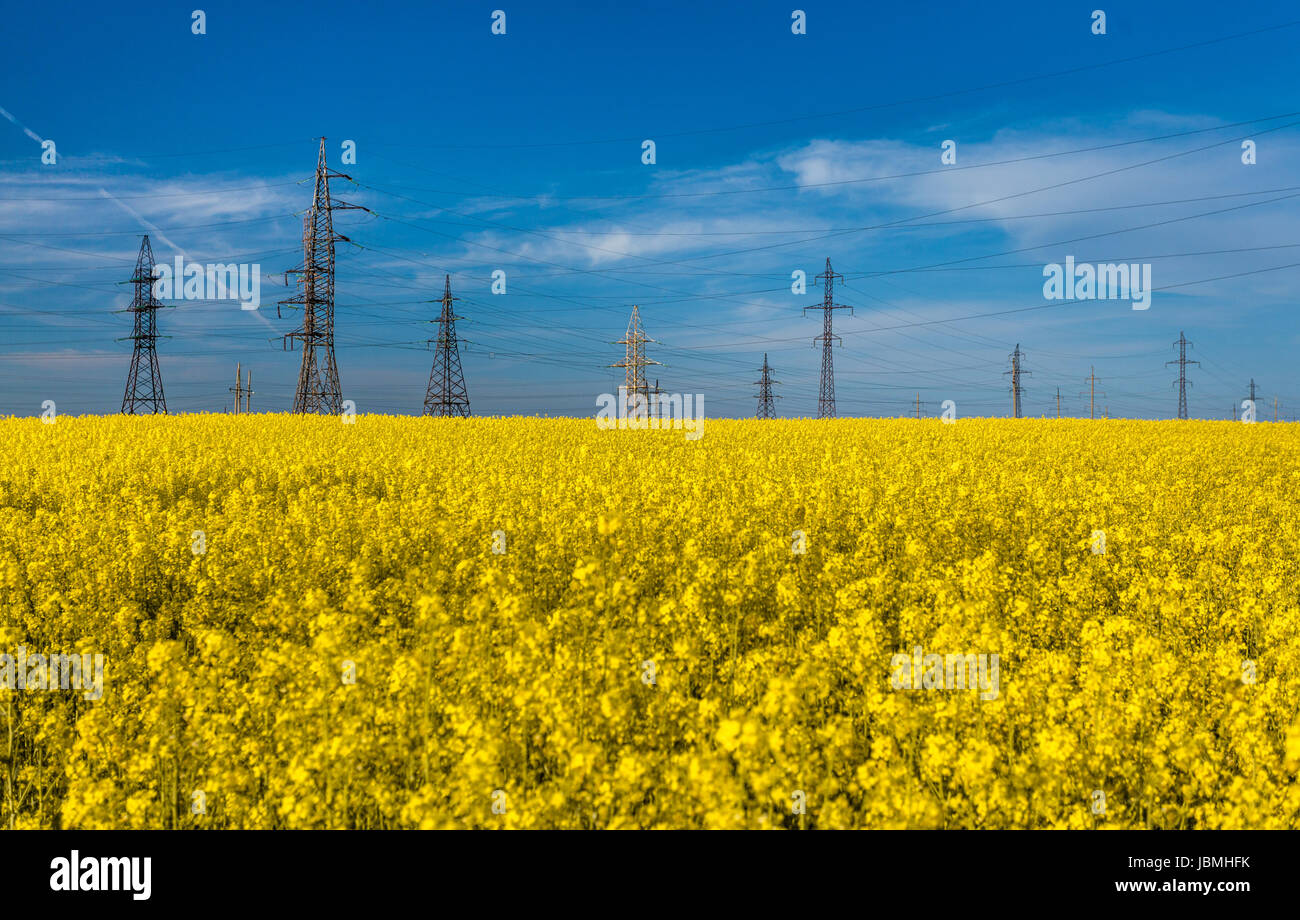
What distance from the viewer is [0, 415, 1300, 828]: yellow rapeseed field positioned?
3.57m

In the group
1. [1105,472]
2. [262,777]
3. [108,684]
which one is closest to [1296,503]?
[1105,472]

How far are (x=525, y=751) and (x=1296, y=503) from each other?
16.8 metres

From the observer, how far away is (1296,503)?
1352 cm

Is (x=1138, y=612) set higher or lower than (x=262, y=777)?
higher

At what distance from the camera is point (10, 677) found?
212 inches

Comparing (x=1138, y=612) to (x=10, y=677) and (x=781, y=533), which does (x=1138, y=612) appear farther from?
(x=10, y=677)

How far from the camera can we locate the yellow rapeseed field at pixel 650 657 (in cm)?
357

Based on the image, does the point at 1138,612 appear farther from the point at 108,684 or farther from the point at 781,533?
the point at 108,684

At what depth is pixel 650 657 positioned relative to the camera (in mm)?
4895

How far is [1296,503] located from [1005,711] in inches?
555
